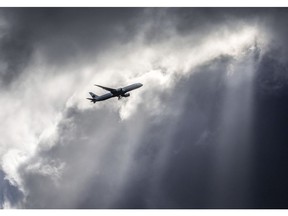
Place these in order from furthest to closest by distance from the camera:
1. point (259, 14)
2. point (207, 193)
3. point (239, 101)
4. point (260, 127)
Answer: point (260, 127) → point (239, 101) → point (207, 193) → point (259, 14)

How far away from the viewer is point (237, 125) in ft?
343

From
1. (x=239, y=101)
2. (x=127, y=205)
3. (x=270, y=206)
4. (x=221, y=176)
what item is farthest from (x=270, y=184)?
(x=127, y=205)

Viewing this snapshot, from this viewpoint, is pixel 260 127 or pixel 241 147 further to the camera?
pixel 260 127

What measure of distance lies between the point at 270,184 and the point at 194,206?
1941cm

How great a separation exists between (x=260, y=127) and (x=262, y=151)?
28.0 ft

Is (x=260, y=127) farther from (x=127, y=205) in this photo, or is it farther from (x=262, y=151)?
(x=127, y=205)

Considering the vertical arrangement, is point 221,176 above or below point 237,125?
below

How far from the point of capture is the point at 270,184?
103188mm

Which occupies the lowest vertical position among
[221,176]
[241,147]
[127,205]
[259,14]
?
[127,205]

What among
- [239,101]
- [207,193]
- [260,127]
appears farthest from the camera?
[260,127]

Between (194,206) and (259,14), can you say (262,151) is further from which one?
(259,14)

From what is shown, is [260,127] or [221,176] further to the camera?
[260,127]

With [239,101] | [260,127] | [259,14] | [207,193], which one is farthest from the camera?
[260,127]

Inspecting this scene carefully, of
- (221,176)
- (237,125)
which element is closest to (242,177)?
(221,176)
